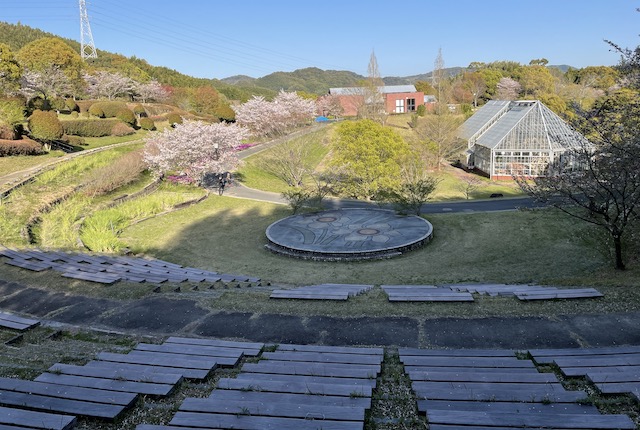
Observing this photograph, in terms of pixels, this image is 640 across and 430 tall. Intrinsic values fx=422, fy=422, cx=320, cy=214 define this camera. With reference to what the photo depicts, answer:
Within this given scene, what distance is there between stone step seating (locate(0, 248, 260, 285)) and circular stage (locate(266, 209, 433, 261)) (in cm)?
492

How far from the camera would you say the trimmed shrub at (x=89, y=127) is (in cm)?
4094

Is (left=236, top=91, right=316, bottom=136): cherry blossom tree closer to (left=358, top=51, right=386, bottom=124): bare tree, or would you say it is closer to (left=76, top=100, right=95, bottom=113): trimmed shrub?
(left=358, top=51, right=386, bottom=124): bare tree

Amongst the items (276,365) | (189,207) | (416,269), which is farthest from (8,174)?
(276,365)

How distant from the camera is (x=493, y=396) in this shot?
5660mm

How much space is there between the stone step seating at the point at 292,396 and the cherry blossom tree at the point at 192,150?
90.0ft

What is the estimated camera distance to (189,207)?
1118 inches

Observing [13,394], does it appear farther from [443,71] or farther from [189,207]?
[443,71]

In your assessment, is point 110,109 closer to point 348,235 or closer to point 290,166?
point 290,166

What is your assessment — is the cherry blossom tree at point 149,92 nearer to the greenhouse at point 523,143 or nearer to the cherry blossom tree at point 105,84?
the cherry blossom tree at point 105,84

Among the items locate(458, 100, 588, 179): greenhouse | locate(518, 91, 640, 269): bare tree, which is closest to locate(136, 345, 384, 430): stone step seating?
locate(518, 91, 640, 269): bare tree

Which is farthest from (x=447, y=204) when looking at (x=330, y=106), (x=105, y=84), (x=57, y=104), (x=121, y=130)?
(x=330, y=106)

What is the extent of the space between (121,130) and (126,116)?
161 inches

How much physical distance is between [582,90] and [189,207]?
6792 cm

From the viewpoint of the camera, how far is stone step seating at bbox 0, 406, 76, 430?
4.78m
